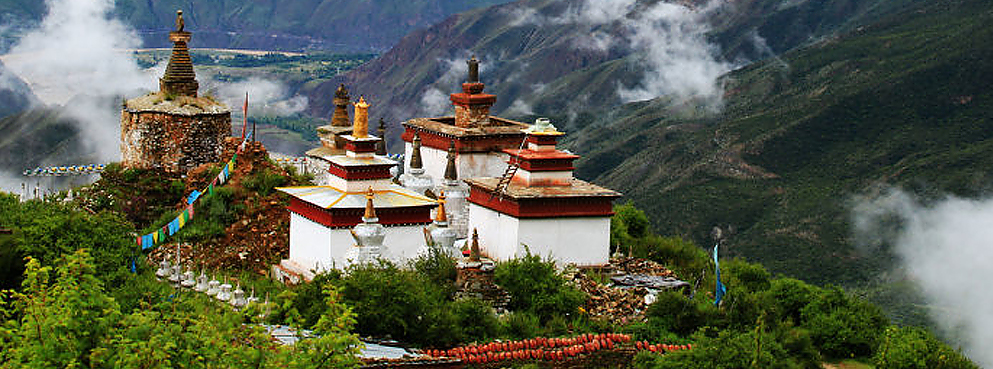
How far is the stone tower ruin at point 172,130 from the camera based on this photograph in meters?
39.5

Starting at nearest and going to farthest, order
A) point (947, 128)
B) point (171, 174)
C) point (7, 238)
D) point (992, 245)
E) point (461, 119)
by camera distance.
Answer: point (7, 238) → point (171, 174) → point (461, 119) → point (992, 245) → point (947, 128)

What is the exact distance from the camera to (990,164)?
3174 inches

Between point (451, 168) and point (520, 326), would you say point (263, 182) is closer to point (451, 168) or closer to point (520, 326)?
point (451, 168)

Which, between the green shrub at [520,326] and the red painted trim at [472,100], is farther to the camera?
the red painted trim at [472,100]

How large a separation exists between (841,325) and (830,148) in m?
55.5

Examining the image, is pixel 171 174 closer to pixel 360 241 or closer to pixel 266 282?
pixel 266 282

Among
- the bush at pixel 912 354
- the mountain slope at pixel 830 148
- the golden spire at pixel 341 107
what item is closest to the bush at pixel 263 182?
the golden spire at pixel 341 107

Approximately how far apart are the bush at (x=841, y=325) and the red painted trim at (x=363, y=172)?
10.7 meters

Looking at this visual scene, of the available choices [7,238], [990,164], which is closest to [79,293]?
[7,238]

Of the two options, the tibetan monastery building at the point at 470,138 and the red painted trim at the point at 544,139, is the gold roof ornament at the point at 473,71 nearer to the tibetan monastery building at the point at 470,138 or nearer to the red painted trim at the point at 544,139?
the tibetan monastery building at the point at 470,138

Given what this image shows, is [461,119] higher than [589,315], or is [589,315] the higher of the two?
[461,119]

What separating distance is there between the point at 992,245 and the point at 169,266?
56.1m

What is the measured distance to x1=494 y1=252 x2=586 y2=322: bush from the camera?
1239 inches

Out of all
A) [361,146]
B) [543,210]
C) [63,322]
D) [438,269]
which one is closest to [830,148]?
[543,210]
